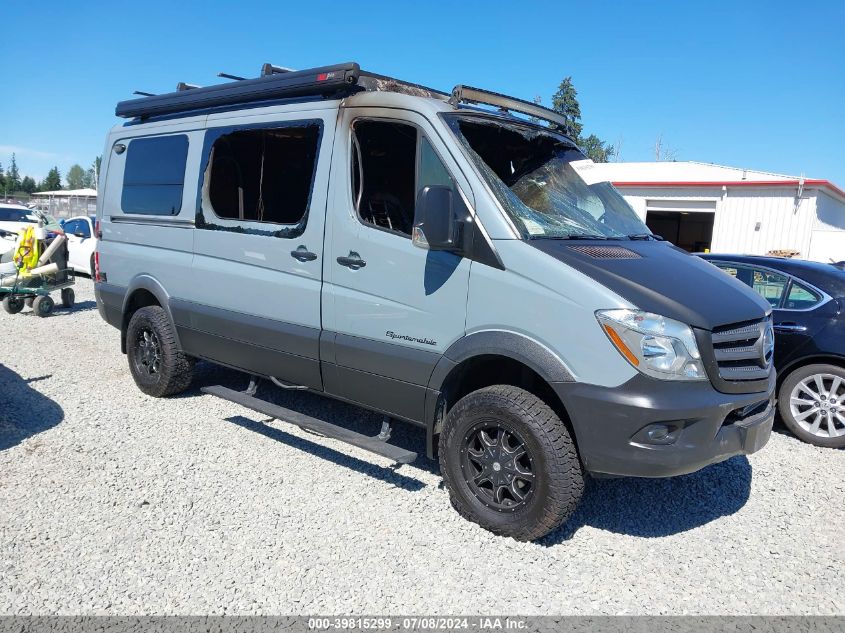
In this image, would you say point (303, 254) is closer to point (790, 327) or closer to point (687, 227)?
point (790, 327)

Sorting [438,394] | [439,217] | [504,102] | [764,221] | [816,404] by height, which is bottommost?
[816,404]

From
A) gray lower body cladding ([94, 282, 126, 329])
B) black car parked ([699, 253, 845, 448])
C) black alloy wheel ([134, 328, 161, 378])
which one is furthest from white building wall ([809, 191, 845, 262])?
gray lower body cladding ([94, 282, 126, 329])

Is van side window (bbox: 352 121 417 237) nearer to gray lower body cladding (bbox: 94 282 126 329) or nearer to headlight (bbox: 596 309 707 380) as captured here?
headlight (bbox: 596 309 707 380)

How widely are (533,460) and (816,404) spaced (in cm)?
358

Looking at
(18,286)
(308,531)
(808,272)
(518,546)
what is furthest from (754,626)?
(18,286)

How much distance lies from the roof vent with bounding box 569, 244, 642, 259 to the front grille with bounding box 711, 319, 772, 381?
2.28 ft

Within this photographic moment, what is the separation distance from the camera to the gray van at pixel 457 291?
10.9ft

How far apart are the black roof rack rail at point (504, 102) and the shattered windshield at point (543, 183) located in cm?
17

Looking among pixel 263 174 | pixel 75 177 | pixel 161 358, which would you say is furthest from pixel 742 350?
pixel 75 177

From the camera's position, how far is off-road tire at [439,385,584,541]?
3.47 metres

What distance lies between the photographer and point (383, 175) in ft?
14.7

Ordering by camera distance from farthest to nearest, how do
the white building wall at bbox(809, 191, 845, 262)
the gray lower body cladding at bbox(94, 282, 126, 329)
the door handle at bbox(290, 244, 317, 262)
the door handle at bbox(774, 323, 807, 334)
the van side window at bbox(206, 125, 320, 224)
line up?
the white building wall at bbox(809, 191, 845, 262)
the gray lower body cladding at bbox(94, 282, 126, 329)
the door handle at bbox(774, 323, 807, 334)
the van side window at bbox(206, 125, 320, 224)
the door handle at bbox(290, 244, 317, 262)

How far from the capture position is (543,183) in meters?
4.39

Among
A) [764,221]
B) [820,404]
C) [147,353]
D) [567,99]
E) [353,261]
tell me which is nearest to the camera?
[353,261]
